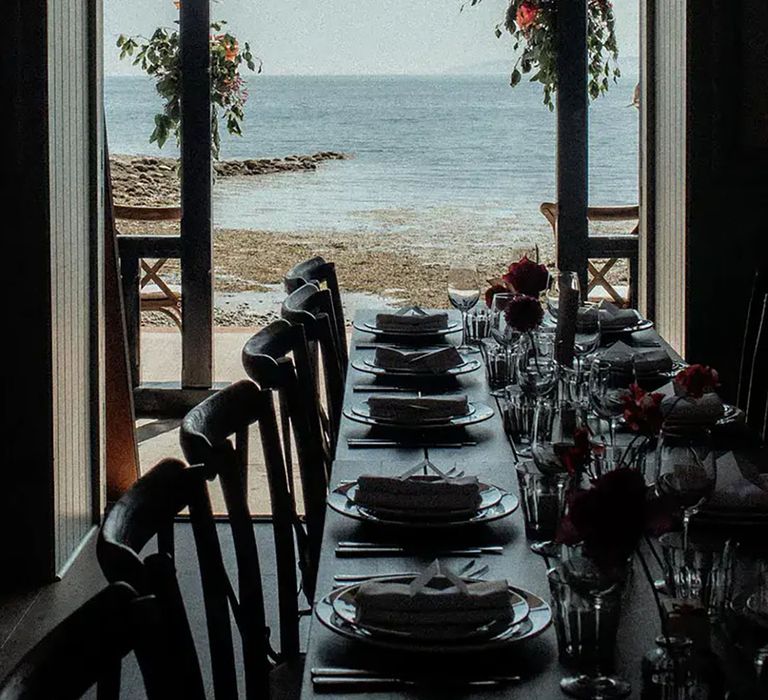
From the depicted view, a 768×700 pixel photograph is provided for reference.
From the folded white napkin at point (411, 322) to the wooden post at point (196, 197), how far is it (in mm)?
1884

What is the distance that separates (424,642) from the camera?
1.50 m

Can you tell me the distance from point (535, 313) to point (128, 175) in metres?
6.44

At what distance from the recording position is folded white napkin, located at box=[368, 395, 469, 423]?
2.68 m

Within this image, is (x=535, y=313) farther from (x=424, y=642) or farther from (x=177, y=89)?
(x=177, y=89)

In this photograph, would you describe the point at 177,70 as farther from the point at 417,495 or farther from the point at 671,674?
the point at 671,674

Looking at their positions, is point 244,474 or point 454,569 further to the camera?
point 244,474

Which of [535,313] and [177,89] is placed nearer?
[535,313]

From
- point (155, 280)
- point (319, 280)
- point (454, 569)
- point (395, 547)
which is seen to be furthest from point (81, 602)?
point (155, 280)

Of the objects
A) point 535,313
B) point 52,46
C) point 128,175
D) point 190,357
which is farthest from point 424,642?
point 128,175

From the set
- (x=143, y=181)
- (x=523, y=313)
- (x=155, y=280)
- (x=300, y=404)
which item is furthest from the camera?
(x=143, y=181)

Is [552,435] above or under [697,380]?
under

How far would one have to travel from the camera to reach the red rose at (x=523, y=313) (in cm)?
296

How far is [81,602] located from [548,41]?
286cm

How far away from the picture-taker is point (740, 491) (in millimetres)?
Result: 2029
